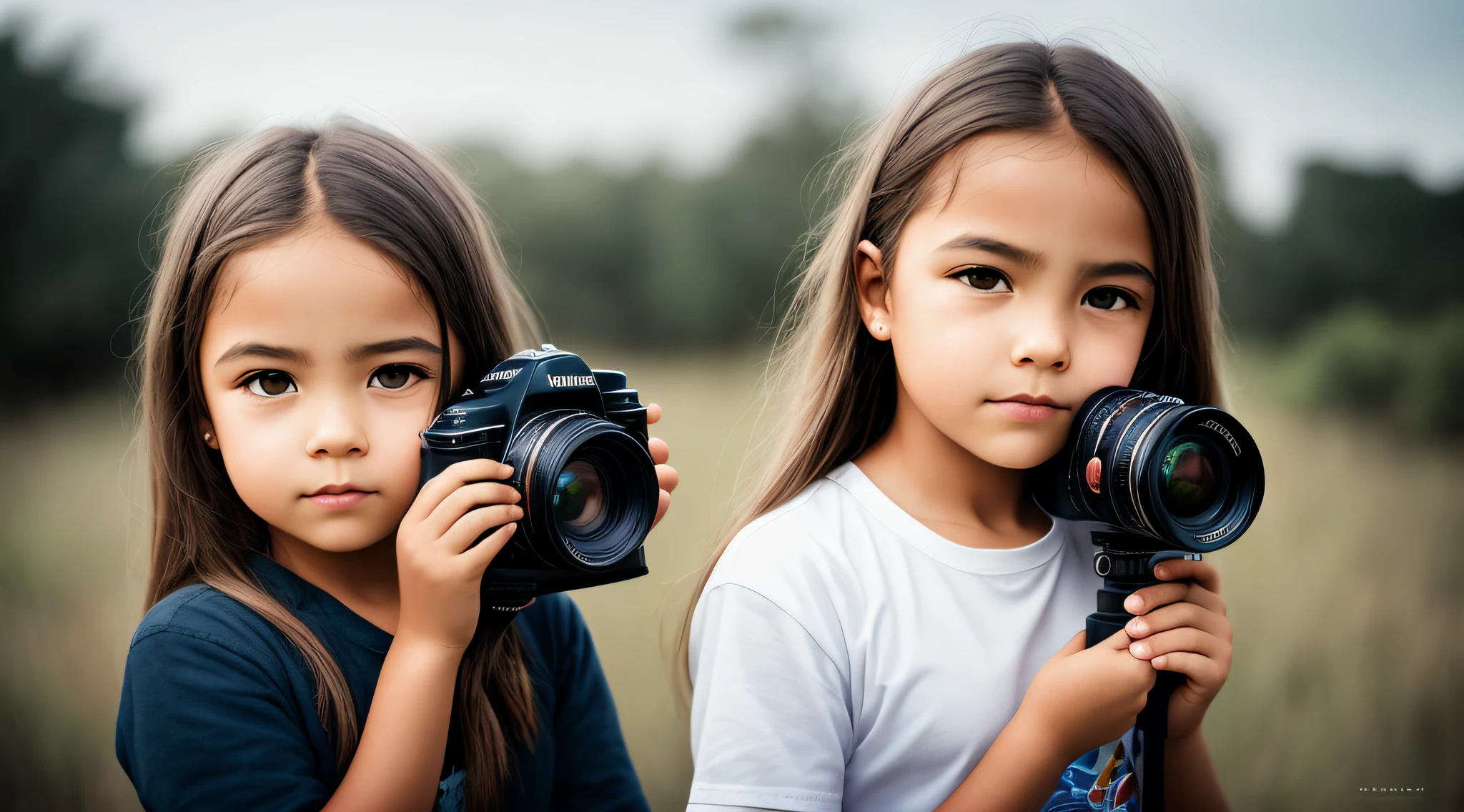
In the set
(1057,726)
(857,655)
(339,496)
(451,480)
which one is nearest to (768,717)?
(857,655)

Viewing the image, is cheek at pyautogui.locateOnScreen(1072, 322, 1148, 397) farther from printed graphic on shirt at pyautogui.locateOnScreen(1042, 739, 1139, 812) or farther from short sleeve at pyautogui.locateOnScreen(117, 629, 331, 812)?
short sleeve at pyautogui.locateOnScreen(117, 629, 331, 812)

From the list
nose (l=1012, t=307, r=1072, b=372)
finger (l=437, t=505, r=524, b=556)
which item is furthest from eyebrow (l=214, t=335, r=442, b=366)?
nose (l=1012, t=307, r=1072, b=372)

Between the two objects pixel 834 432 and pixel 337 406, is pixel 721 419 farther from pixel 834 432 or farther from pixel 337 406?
pixel 337 406

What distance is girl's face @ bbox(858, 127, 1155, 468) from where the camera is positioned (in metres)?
1.12

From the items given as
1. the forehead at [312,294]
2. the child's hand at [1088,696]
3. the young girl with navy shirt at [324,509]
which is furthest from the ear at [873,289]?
the forehead at [312,294]

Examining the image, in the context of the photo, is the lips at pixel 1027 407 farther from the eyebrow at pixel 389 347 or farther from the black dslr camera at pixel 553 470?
the eyebrow at pixel 389 347

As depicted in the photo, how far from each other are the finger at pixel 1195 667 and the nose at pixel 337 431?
0.89 meters

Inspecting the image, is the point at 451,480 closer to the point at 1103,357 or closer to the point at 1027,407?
the point at 1027,407

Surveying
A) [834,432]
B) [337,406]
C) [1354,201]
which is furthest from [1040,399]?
[1354,201]

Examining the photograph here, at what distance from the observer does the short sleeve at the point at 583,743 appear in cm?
140

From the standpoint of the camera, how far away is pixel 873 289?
1.29 meters

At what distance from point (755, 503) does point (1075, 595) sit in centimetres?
42

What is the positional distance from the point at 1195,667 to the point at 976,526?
291mm

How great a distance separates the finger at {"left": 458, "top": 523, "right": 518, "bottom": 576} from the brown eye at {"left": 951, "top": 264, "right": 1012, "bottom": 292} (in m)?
0.56
